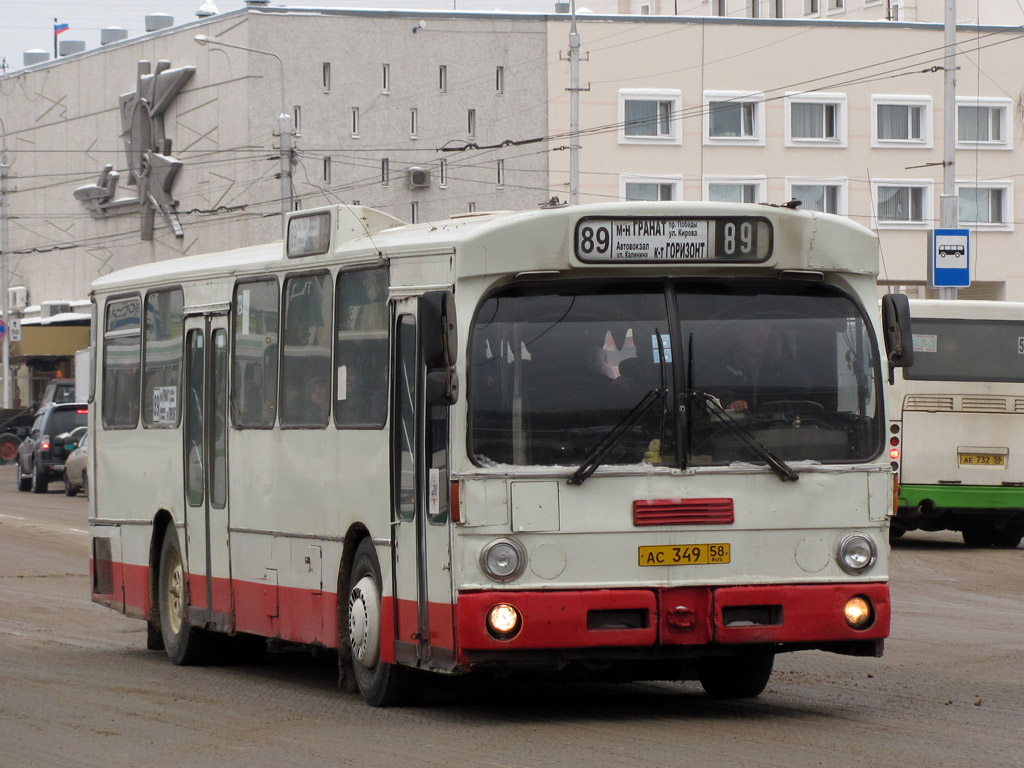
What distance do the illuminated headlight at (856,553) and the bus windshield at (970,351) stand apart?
51.1 ft

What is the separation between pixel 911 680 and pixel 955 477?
13.5 m

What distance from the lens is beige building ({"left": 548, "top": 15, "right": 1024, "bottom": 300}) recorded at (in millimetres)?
67375

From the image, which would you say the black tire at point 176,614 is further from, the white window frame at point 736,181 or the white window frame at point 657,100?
the white window frame at point 736,181

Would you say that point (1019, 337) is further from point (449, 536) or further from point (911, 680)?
point (449, 536)

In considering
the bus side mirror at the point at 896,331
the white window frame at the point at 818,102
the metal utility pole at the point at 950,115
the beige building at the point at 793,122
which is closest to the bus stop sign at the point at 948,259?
the metal utility pole at the point at 950,115

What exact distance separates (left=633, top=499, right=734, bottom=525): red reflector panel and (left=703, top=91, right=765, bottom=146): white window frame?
194 feet

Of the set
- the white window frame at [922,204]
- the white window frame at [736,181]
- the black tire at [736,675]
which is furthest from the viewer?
the white window frame at [922,204]

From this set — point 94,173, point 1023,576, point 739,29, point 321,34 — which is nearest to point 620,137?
point 739,29

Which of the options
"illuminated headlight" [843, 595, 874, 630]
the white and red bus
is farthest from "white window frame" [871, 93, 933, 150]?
"illuminated headlight" [843, 595, 874, 630]

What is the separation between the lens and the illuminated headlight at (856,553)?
31.4ft

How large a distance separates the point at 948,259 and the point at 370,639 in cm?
2196

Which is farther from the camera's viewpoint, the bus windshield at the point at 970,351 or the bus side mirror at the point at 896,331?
the bus windshield at the point at 970,351

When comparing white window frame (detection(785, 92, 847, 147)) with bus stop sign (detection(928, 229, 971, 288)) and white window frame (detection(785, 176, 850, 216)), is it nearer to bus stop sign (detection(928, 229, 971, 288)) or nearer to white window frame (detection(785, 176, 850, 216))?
white window frame (detection(785, 176, 850, 216))

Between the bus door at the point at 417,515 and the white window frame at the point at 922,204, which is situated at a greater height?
the white window frame at the point at 922,204
